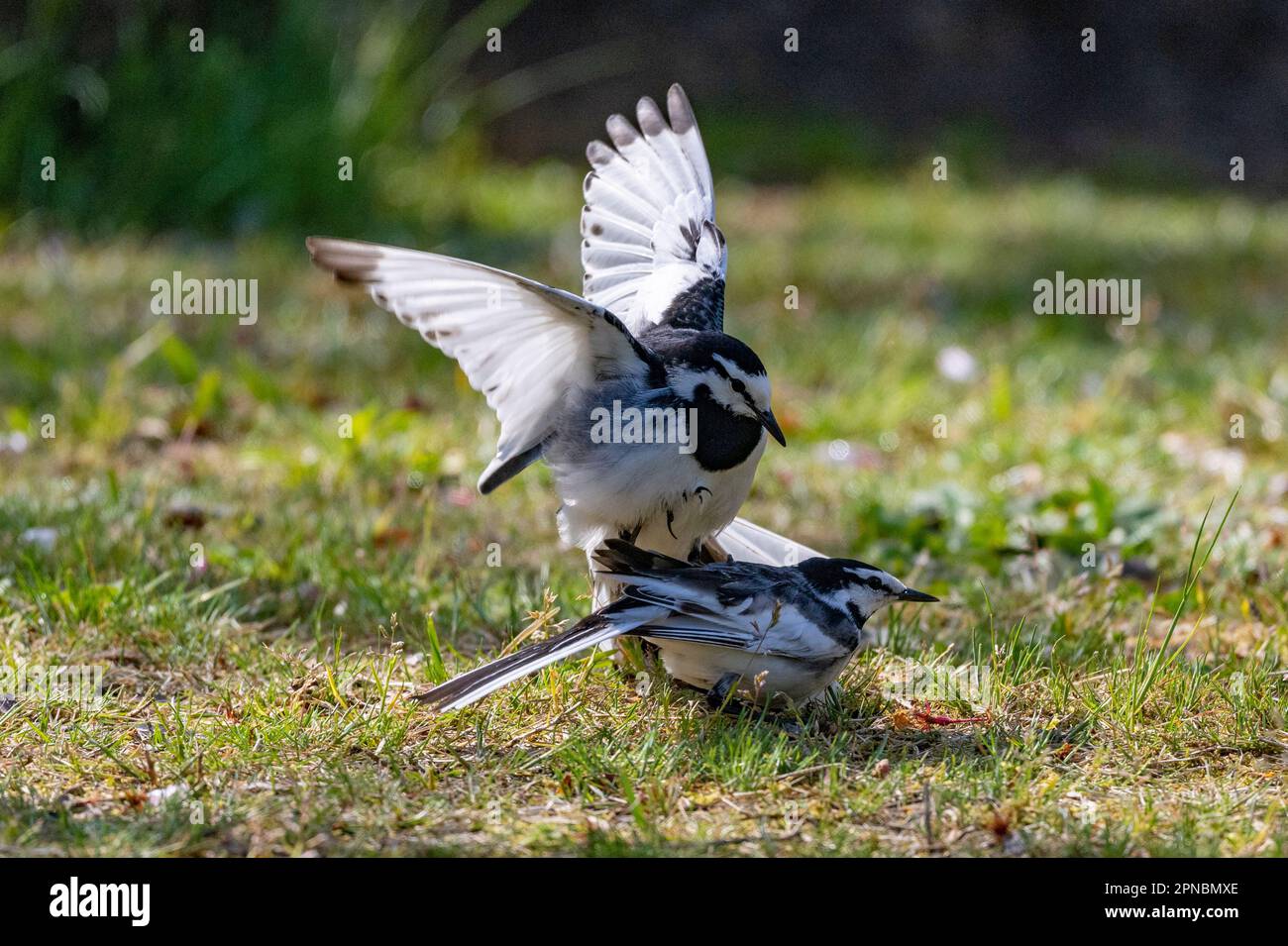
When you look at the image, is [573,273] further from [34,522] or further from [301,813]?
[301,813]

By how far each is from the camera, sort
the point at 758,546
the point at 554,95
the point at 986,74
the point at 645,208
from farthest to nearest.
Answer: the point at 986,74 < the point at 554,95 < the point at 645,208 < the point at 758,546

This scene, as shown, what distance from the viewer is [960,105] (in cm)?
1217

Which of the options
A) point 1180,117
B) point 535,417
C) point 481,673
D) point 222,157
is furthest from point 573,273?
point 1180,117

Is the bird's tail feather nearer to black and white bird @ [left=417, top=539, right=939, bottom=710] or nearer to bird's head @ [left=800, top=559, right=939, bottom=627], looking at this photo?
black and white bird @ [left=417, top=539, right=939, bottom=710]

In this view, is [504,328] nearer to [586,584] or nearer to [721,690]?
[721,690]

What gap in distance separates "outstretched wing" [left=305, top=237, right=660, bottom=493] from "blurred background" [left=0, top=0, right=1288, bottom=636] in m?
0.75

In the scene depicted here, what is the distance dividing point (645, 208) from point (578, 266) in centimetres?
383

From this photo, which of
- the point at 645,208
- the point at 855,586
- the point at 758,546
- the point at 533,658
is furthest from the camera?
the point at 645,208

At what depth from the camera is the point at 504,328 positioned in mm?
3416

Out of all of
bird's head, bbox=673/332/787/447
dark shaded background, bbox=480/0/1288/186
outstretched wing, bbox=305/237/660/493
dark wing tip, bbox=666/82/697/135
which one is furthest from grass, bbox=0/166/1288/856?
dark shaded background, bbox=480/0/1288/186

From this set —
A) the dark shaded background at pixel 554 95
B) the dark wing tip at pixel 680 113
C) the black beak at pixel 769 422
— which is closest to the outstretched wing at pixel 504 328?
the black beak at pixel 769 422

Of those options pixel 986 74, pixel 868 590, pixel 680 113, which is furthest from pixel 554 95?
pixel 868 590

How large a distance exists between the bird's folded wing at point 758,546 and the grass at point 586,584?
39 cm

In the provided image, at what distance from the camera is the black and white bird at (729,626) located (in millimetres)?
3279
